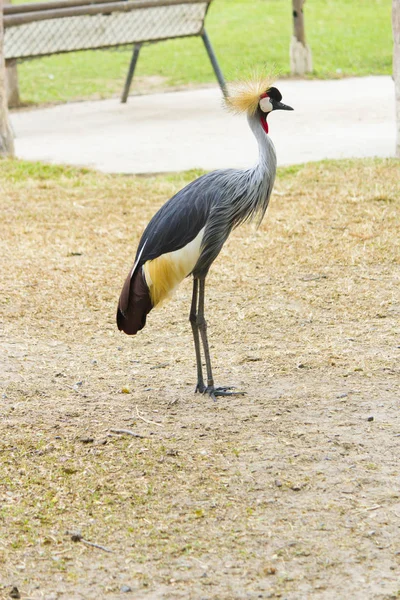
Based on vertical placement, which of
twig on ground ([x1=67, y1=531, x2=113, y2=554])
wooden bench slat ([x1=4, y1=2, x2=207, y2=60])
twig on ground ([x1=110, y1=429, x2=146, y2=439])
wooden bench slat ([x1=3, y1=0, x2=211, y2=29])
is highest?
twig on ground ([x1=67, y1=531, x2=113, y2=554])

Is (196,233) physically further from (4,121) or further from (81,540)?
(4,121)

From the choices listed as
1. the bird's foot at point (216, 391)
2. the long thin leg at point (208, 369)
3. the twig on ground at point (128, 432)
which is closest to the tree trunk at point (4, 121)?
the long thin leg at point (208, 369)

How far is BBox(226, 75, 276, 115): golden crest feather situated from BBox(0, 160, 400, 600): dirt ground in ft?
4.22

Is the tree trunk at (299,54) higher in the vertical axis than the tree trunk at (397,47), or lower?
lower

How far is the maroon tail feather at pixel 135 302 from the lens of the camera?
4.29 m

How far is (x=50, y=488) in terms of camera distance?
3.57 meters

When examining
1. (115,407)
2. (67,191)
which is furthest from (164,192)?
(115,407)

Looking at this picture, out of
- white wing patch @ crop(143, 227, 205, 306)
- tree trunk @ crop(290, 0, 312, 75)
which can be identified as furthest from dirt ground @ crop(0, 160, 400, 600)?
tree trunk @ crop(290, 0, 312, 75)

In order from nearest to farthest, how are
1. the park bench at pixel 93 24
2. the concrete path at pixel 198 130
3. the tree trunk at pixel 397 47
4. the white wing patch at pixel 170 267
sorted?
the white wing patch at pixel 170 267
the tree trunk at pixel 397 47
the concrete path at pixel 198 130
the park bench at pixel 93 24

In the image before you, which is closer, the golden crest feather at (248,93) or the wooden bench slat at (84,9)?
the golden crest feather at (248,93)

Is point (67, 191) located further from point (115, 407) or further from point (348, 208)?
point (115, 407)

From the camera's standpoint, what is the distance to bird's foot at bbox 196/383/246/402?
4398mm

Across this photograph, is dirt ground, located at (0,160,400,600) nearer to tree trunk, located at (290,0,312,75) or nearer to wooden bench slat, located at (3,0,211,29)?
wooden bench slat, located at (3,0,211,29)

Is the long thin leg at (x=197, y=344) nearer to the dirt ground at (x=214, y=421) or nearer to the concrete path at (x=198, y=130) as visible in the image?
the dirt ground at (x=214, y=421)
